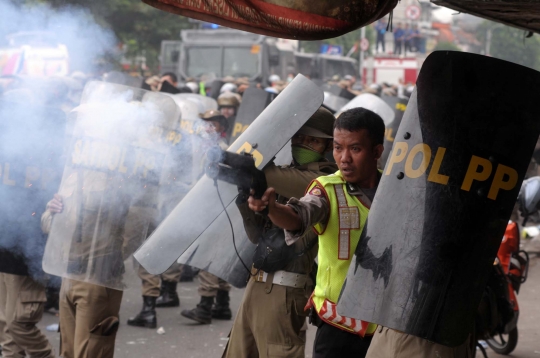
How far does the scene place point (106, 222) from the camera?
14.3 ft

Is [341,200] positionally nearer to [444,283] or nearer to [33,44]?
[444,283]

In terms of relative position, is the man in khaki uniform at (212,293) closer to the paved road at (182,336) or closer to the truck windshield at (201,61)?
the paved road at (182,336)

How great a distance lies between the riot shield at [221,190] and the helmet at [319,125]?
0.06 m

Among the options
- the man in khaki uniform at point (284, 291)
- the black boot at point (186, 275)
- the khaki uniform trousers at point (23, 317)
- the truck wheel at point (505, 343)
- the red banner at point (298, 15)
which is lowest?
the black boot at point (186, 275)

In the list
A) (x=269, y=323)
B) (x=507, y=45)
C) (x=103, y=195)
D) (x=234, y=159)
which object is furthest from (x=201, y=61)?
(x=507, y=45)

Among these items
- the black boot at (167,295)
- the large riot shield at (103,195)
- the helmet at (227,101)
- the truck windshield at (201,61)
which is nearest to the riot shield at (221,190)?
the large riot shield at (103,195)

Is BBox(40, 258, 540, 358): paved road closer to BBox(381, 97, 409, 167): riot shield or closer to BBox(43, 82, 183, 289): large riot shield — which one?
BBox(43, 82, 183, 289): large riot shield

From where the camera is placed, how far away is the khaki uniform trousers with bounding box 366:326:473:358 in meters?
2.74

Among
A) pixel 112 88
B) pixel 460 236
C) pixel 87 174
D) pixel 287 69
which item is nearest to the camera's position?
pixel 460 236

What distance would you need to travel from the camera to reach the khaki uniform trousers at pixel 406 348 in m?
2.74

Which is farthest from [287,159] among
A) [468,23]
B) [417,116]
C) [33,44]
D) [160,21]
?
[468,23]

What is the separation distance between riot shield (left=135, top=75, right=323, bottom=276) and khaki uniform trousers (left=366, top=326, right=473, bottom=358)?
1.14 meters

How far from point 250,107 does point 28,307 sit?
3.56 metres

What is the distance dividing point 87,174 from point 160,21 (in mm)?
26118
